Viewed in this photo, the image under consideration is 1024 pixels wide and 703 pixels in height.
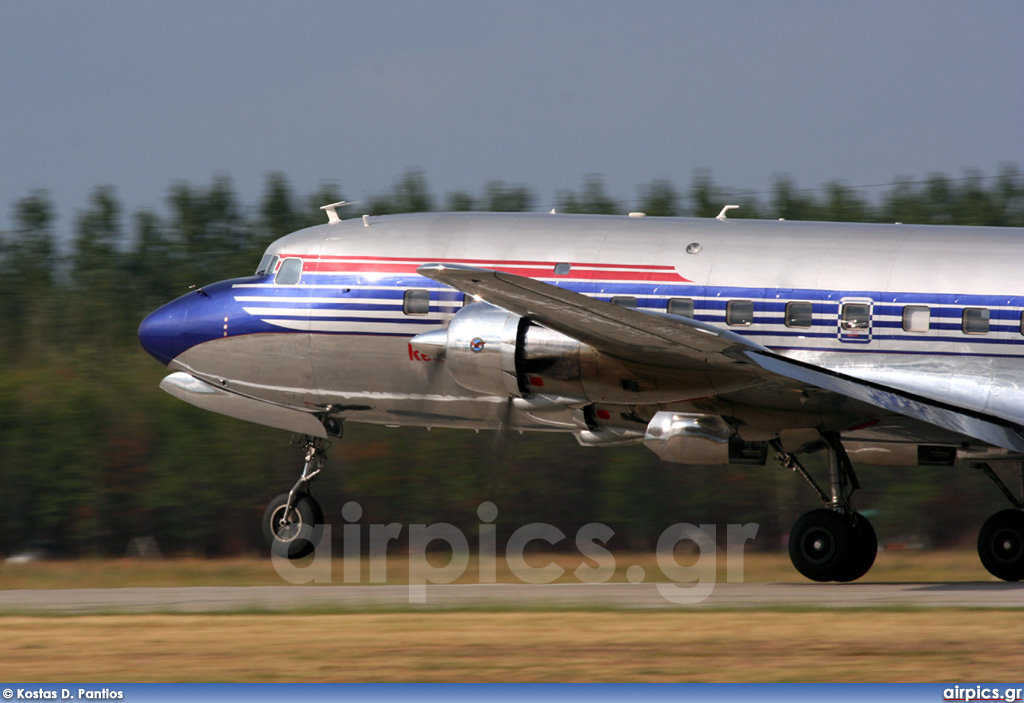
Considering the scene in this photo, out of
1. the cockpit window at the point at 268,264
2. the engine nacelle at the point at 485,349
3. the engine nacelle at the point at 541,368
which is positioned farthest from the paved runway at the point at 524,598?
the cockpit window at the point at 268,264

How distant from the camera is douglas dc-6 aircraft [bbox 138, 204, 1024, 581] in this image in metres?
14.0

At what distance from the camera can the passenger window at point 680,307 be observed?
51.0ft

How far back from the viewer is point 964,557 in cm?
2625

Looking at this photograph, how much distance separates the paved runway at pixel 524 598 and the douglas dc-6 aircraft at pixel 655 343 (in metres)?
0.86

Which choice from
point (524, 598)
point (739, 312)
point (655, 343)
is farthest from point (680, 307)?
point (524, 598)

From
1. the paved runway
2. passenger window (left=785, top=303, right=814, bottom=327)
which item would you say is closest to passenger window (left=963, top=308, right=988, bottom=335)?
passenger window (left=785, top=303, right=814, bottom=327)

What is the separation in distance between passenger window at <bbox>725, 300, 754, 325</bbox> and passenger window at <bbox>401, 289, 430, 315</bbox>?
3.72 m

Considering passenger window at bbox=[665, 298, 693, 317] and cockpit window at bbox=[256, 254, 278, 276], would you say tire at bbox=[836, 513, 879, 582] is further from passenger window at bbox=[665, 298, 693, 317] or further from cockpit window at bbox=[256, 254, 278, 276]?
cockpit window at bbox=[256, 254, 278, 276]

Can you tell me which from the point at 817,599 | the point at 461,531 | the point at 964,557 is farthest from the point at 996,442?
the point at 461,531

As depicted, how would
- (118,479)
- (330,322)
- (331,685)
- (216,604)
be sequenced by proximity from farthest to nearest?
(118,479)
(330,322)
(216,604)
(331,685)

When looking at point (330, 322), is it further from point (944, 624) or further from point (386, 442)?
point (386, 442)

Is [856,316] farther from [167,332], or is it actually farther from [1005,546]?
[167,332]

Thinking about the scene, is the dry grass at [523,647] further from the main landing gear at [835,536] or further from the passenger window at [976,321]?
the passenger window at [976,321]

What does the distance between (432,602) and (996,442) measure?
6.54 m
